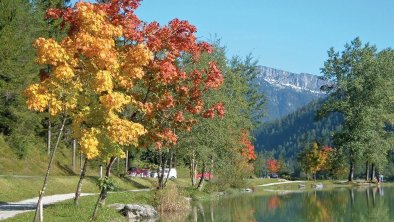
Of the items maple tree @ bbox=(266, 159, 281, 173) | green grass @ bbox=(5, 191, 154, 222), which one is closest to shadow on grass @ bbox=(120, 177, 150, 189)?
green grass @ bbox=(5, 191, 154, 222)

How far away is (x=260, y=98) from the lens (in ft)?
268

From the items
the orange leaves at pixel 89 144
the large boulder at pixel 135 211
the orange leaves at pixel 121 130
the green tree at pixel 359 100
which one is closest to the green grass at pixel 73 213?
A: the large boulder at pixel 135 211

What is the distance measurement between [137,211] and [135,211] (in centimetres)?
14

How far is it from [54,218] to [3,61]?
2807cm

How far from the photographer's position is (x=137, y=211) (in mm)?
29609

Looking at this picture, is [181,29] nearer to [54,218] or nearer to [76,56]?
[76,56]

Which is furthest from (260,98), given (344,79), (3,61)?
(3,61)

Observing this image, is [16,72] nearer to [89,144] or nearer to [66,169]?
[66,169]

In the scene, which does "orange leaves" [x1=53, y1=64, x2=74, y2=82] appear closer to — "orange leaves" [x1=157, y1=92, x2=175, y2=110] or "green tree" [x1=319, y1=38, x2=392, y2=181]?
"orange leaves" [x1=157, y1=92, x2=175, y2=110]

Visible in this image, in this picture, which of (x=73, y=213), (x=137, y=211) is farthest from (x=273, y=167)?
(x=73, y=213)

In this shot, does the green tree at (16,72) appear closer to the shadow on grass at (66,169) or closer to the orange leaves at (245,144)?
the shadow on grass at (66,169)

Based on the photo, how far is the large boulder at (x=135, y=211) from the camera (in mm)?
29106

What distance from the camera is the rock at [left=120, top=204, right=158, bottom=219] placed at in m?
29.1

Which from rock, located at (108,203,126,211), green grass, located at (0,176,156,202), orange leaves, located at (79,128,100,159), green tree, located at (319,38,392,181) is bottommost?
rock, located at (108,203,126,211)
